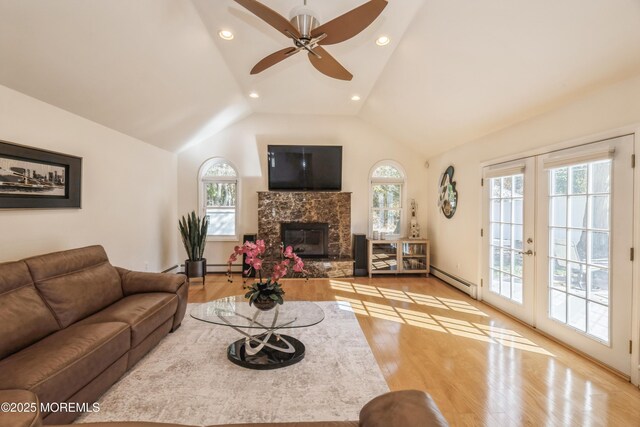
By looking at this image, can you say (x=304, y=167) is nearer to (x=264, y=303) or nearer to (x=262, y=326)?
(x=264, y=303)

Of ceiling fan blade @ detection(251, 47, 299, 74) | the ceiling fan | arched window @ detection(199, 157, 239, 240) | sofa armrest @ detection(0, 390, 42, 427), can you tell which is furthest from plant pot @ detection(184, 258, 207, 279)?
the ceiling fan

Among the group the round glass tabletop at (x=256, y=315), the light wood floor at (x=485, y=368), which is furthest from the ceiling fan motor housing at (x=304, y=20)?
the light wood floor at (x=485, y=368)

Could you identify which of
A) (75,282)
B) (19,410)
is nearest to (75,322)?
(75,282)

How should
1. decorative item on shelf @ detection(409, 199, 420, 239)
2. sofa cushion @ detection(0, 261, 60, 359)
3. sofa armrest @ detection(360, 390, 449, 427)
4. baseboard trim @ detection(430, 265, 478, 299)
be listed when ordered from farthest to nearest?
1. decorative item on shelf @ detection(409, 199, 420, 239)
2. baseboard trim @ detection(430, 265, 478, 299)
3. sofa cushion @ detection(0, 261, 60, 359)
4. sofa armrest @ detection(360, 390, 449, 427)

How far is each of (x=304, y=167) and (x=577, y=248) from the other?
4.32m

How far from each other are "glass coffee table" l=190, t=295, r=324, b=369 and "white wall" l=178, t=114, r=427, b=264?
335 cm

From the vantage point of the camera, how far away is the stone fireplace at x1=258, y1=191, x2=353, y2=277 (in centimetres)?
573

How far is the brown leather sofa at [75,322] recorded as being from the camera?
165 centimetres

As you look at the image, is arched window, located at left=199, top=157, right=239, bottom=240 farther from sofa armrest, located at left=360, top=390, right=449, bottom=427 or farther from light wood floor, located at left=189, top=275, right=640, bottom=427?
sofa armrest, located at left=360, top=390, right=449, bottom=427

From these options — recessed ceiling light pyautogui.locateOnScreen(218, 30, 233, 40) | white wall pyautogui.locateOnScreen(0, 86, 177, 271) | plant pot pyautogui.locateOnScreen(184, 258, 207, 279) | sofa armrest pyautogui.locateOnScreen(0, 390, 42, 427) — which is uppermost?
recessed ceiling light pyautogui.locateOnScreen(218, 30, 233, 40)

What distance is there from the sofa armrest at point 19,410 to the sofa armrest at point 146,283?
1704 mm

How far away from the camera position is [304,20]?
84.2 inches

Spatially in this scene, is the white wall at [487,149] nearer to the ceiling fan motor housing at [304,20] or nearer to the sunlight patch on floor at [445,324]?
the sunlight patch on floor at [445,324]

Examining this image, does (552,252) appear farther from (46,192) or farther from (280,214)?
(46,192)
